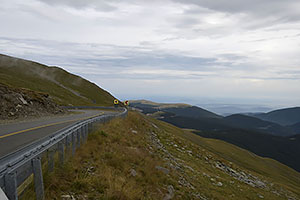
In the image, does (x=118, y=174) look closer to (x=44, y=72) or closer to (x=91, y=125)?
(x=91, y=125)

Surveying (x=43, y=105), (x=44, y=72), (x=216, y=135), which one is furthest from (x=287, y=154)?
(x=43, y=105)

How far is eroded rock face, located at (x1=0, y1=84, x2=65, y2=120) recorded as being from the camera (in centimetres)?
2193

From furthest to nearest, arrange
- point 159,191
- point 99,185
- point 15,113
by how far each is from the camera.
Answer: point 15,113 < point 159,191 < point 99,185

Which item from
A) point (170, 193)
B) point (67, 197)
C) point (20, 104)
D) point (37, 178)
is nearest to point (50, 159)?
point (67, 197)

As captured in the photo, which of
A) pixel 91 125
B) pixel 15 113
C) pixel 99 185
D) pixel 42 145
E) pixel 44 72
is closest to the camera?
pixel 42 145

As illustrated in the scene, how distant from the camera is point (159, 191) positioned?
8.41 metres

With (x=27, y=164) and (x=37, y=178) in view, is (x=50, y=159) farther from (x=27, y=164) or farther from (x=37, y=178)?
(x=27, y=164)

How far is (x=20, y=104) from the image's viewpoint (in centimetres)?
2438

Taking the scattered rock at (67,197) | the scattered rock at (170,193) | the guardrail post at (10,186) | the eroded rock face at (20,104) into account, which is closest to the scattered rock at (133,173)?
the scattered rock at (170,193)

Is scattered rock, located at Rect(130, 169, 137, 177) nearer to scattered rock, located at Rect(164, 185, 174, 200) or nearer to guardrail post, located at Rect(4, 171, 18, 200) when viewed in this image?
scattered rock, located at Rect(164, 185, 174, 200)

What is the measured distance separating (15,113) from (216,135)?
188 m

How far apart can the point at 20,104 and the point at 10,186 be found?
23770 mm

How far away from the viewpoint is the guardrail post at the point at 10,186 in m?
3.78

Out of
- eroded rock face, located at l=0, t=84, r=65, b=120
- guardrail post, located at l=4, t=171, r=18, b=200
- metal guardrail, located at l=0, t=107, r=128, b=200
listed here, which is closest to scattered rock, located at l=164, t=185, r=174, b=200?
metal guardrail, located at l=0, t=107, r=128, b=200
